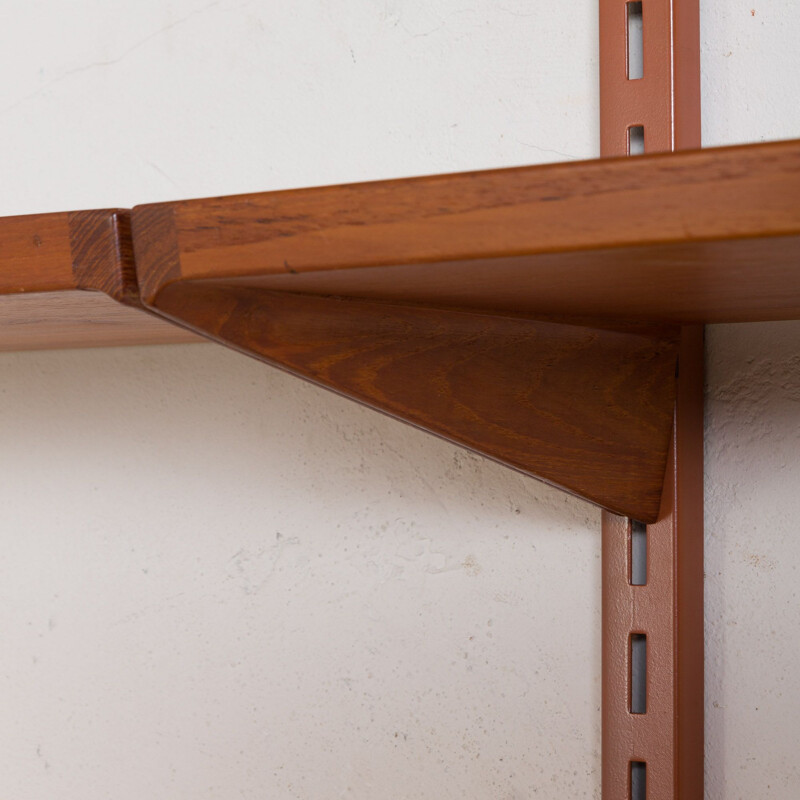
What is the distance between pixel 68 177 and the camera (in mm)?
883

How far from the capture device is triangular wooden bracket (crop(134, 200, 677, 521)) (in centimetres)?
40

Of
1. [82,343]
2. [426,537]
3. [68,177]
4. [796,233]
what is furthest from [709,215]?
[68,177]

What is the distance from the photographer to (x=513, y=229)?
306 mm

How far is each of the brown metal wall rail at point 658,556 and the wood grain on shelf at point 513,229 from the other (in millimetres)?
270

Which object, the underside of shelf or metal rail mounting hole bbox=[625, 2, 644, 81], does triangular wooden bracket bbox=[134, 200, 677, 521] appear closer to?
the underside of shelf

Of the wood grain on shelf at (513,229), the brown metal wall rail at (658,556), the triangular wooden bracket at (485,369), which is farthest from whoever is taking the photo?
the brown metal wall rail at (658,556)

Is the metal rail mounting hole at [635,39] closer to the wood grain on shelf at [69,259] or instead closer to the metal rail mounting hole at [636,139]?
the metal rail mounting hole at [636,139]

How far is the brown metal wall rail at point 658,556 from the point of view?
0.63 meters

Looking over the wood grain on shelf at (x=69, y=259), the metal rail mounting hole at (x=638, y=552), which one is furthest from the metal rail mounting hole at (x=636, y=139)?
the wood grain on shelf at (x=69, y=259)

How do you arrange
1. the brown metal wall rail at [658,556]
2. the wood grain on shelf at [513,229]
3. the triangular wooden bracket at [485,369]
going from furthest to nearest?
the brown metal wall rail at [658,556]
the triangular wooden bracket at [485,369]
the wood grain on shelf at [513,229]

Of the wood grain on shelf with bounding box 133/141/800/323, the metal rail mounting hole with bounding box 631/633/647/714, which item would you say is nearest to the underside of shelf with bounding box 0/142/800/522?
the wood grain on shelf with bounding box 133/141/800/323

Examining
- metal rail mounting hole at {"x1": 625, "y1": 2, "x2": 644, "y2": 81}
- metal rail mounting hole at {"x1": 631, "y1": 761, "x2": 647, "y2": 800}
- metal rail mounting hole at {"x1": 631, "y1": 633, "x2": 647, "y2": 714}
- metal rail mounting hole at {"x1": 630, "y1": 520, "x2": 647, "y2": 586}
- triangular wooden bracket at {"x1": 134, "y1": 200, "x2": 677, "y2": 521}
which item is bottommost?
metal rail mounting hole at {"x1": 631, "y1": 761, "x2": 647, "y2": 800}

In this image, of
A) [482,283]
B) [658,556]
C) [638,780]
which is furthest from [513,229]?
[638,780]

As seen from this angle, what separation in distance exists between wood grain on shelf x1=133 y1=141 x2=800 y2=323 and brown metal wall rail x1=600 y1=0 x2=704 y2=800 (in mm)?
270
